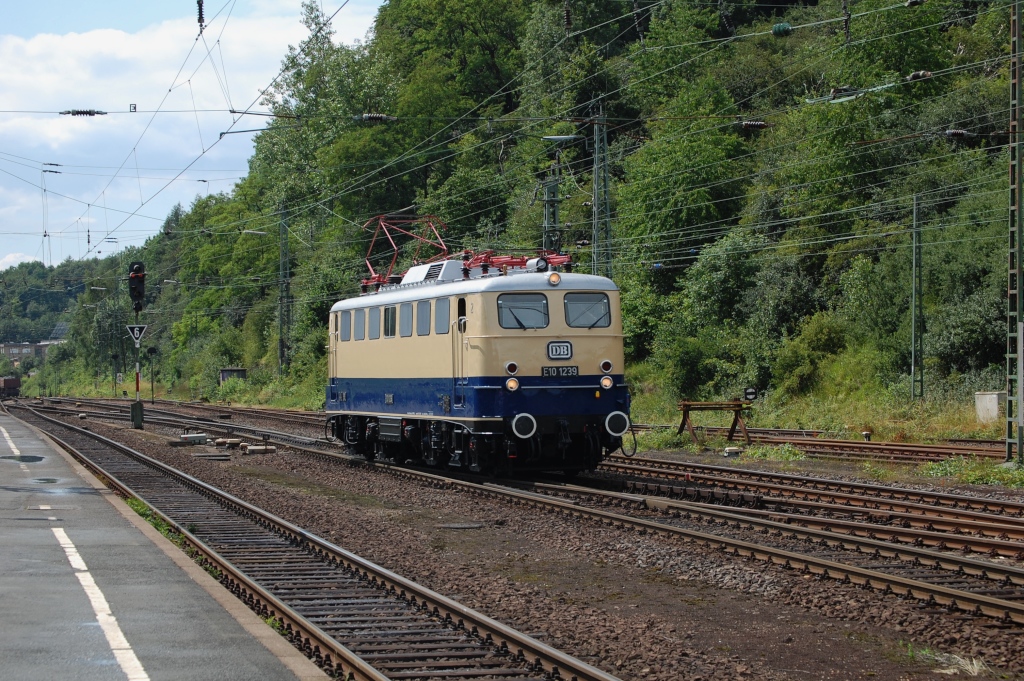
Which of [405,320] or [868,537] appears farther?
[405,320]

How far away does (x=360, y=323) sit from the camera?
963 inches

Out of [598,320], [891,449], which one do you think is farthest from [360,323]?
[891,449]

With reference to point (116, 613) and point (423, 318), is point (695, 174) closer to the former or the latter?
point (423, 318)

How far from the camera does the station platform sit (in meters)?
7.28

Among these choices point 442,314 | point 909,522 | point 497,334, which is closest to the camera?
point 909,522

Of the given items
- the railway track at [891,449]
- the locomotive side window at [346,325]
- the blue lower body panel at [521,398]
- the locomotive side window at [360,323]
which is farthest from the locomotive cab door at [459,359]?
the railway track at [891,449]

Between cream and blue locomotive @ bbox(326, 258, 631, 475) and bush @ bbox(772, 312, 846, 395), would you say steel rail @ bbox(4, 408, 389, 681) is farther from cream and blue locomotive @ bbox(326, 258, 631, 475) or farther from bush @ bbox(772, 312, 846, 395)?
bush @ bbox(772, 312, 846, 395)

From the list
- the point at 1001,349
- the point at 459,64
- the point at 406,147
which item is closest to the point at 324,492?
the point at 1001,349

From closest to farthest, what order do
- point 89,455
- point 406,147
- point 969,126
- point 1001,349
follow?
point 89,455 < point 1001,349 < point 969,126 < point 406,147

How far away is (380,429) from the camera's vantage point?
76.7 ft

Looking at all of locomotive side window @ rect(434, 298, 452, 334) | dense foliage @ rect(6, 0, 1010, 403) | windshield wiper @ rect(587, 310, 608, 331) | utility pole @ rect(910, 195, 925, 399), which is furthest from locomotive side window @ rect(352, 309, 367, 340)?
utility pole @ rect(910, 195, 925, 399)

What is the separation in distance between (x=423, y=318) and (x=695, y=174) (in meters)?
28.7

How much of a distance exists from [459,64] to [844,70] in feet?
124

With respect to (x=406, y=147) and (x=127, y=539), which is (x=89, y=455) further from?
(x=406, y=147)
